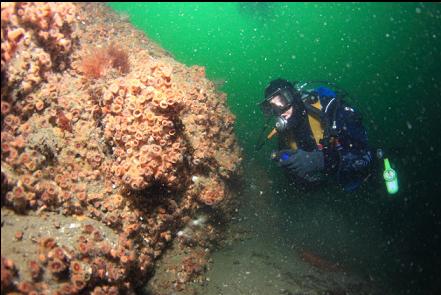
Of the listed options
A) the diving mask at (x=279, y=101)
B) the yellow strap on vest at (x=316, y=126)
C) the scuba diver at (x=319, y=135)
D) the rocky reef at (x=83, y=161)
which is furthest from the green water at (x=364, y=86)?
the rocky reef at (x=83, y=161)

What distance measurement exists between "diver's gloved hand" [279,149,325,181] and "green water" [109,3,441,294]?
2.75 metres

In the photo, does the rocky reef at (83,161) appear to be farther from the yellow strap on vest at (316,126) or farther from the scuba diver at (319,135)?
the yellow strap on vest at (316,126)

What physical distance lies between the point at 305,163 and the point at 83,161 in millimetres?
4386

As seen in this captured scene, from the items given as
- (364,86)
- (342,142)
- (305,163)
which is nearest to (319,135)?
(342,142)

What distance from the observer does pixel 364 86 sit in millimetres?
69125

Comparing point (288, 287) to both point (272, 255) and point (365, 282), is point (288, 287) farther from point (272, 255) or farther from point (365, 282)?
point (365, 282)

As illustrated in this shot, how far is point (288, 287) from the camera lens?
5.88 m

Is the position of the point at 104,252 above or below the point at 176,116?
below

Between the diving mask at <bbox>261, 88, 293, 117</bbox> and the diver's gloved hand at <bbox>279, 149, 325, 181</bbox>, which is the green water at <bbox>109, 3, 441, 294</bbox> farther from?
the diving mask at <bbox>261, 88, 293, 117</bbox>

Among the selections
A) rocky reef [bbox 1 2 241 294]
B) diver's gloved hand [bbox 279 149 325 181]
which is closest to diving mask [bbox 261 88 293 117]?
diver's gloved hand [bbox 279 149 325 181]

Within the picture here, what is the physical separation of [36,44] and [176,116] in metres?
1.93

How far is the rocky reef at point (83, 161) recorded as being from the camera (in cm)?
306

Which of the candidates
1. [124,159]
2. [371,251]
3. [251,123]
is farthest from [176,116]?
[251,123]

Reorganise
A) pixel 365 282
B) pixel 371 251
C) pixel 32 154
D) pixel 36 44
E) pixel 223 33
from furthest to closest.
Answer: pixel 223 33, pixel 371 251, pixel 365 282, pixel 36 44, pixel 32 154
